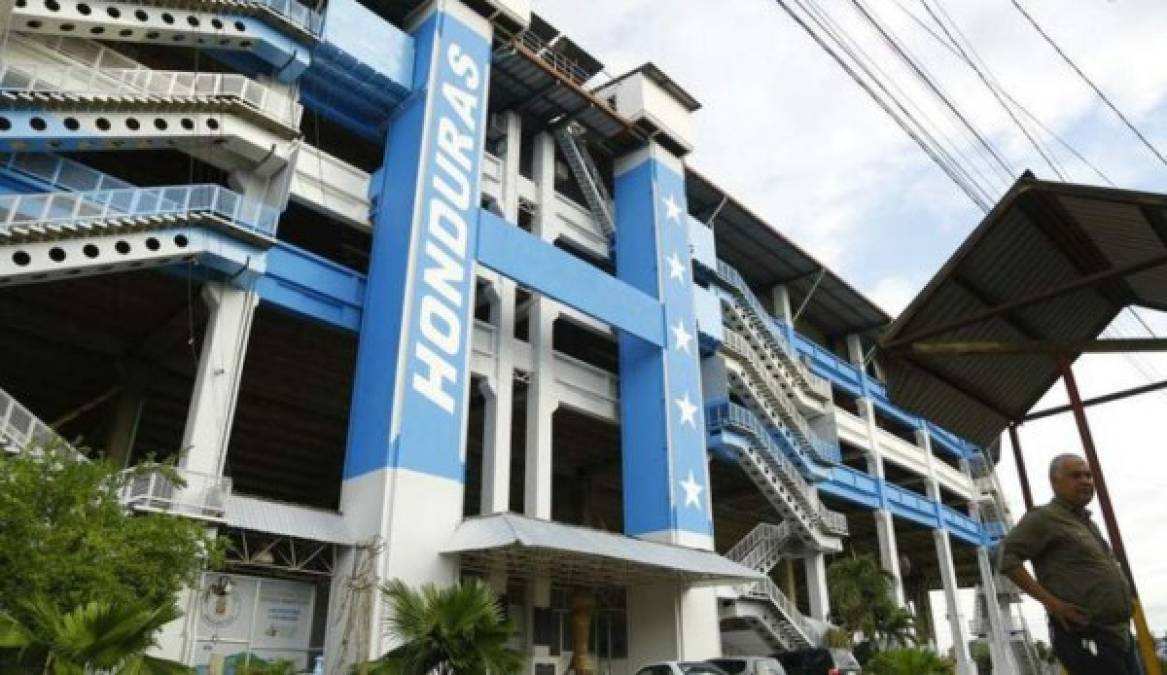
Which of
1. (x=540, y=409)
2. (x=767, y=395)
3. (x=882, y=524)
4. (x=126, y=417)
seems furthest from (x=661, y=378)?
(x=882, y=524)

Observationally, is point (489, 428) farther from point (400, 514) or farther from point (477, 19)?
point (477, 19)

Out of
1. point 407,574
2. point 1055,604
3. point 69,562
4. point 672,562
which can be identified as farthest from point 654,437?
point 1055,604

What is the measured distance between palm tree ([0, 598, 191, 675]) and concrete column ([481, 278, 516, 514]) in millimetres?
14864

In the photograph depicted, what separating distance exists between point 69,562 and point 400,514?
342 inches

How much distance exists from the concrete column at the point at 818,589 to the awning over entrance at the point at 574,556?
10704 mm

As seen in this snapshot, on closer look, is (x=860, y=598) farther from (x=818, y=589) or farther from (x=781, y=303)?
(x=781, y=303)

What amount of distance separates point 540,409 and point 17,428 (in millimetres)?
14769

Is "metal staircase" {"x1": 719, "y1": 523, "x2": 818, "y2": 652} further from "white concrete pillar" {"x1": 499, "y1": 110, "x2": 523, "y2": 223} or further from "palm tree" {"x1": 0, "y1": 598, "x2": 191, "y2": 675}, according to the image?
"palm tree" {"x1": 0, "y1": 598, "x2": 191, "y2": 675}

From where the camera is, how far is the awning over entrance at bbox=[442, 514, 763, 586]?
19.5 meters

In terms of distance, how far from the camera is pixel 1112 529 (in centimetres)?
574

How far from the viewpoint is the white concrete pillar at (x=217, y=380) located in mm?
18266

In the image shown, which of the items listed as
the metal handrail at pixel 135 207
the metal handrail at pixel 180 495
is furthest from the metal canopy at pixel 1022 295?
the metal handrail at pixel 135 207

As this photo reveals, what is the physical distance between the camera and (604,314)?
27.5m

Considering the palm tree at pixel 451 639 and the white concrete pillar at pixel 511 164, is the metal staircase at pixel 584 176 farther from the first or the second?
the palm tree at pixel 451 639
